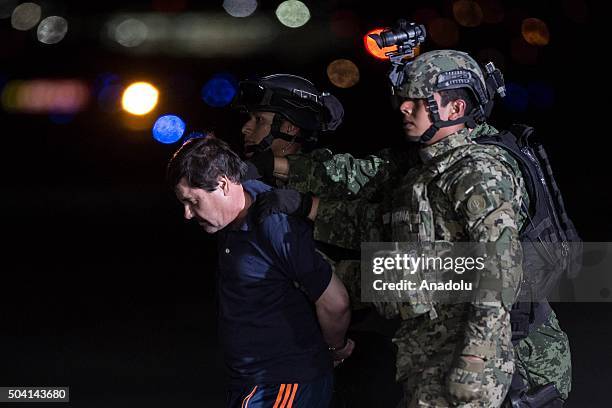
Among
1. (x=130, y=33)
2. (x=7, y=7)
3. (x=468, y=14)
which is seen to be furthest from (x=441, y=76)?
(x=7, y=7)

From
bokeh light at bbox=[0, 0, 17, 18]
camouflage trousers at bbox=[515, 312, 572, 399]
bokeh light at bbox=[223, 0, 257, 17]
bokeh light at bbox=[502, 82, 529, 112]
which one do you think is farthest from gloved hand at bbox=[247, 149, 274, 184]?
bokeh light at bbox=[0, 0, 17, 18]

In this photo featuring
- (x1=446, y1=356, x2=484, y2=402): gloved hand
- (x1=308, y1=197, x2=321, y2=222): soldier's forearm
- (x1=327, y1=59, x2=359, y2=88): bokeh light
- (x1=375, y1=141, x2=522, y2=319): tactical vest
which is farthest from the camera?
(x1=327, y1=59, x2=359, y2=88): bokeh light

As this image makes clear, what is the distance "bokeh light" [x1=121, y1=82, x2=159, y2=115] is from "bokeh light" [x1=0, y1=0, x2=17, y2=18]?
1613 mm

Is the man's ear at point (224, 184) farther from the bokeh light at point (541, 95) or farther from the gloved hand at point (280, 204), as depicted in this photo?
the bokeh light at point (541, 95)

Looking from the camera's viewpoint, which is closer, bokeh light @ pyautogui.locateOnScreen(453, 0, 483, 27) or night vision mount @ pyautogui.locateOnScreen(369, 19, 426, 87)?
night vision mount @ pyautogui.locateOnScreen(369, 19, 426, 87)

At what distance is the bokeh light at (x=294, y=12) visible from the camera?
11.7 m

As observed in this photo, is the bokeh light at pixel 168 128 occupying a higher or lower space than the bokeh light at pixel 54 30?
lower

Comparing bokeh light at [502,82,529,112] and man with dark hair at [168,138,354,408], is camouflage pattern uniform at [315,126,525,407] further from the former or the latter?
bokeh light at [502,82,529,112]

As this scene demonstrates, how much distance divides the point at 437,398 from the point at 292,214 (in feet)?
2.65

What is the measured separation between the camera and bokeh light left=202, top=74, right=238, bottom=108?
12346 millimetres

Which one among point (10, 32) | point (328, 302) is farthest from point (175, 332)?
point (10, 32)

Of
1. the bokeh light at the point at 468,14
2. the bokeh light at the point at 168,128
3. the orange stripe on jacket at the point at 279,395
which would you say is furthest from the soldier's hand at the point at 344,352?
the bokeh light at the point at 168,128

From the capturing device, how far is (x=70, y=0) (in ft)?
41.4

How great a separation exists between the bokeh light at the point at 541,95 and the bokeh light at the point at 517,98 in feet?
0.17
